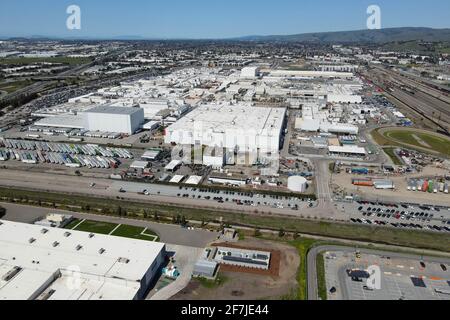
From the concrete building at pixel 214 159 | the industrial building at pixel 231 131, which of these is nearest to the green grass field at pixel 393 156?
the industrial building at pixel 231 131

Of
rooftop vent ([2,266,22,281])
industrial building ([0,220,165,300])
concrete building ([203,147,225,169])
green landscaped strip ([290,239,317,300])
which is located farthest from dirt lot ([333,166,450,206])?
rooftop vent ([2,266,22,281])

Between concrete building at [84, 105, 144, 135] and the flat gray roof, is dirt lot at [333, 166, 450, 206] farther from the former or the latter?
the flat gray roof

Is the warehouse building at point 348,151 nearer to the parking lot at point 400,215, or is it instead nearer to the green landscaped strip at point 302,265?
the parking lot at point 400,215

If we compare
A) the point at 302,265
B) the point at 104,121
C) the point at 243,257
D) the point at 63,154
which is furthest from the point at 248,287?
the point at 104,121
